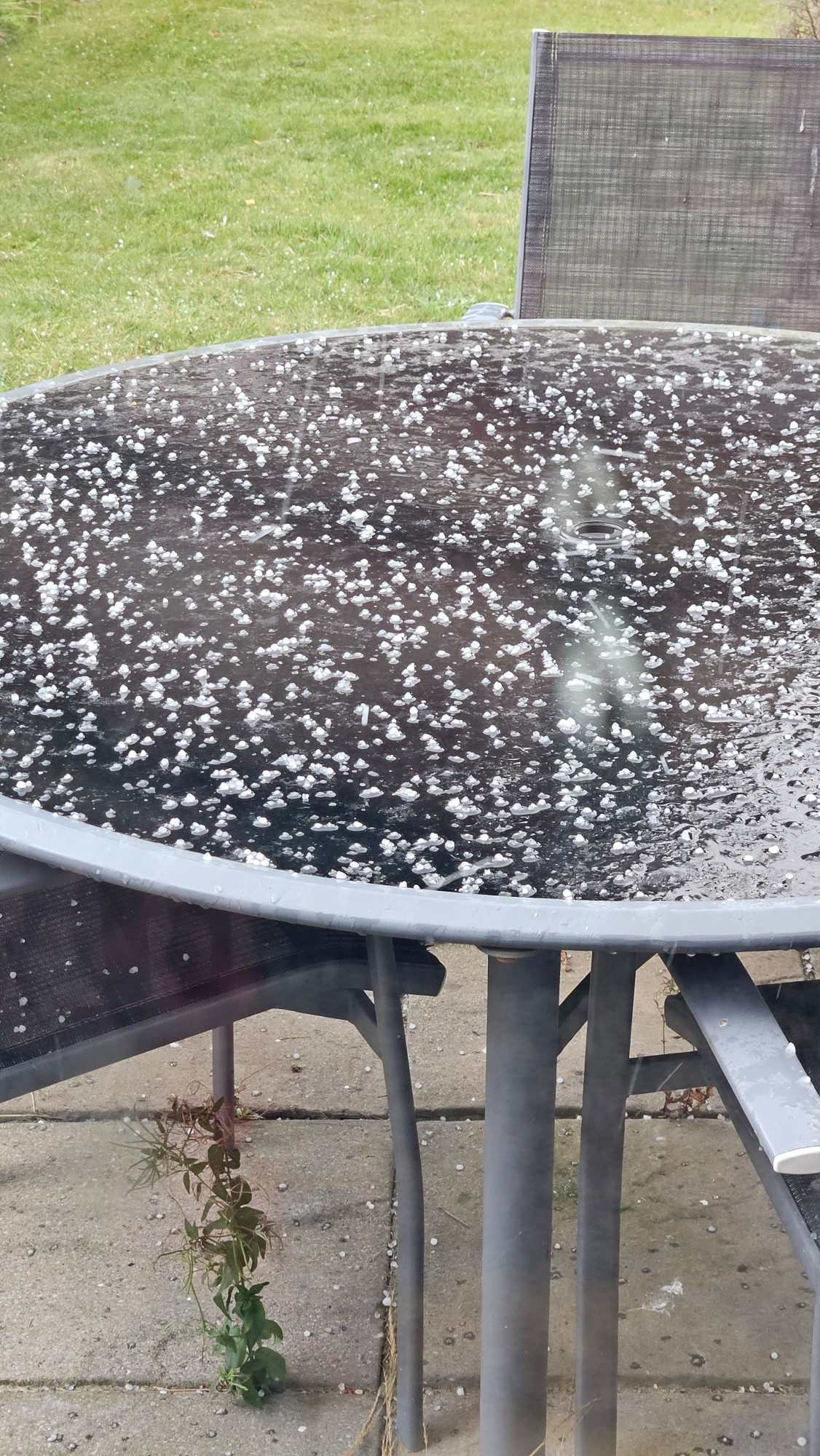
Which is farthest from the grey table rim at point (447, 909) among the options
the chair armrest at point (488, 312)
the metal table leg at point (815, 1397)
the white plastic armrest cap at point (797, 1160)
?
the chair armrest at point (488, 312)

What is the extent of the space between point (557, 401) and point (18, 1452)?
1.48 metres

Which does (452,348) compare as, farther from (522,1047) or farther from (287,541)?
(522,1047)

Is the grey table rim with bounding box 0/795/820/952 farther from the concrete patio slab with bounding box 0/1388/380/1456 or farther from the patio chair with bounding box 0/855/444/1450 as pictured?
the concrete patio slab with bounding box 0/1388/380/1456

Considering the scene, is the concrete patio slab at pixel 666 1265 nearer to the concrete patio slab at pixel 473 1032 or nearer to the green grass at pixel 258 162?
the concrete patio slab at pixel 473 1032

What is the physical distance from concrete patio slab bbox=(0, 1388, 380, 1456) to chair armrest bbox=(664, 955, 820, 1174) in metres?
0.90

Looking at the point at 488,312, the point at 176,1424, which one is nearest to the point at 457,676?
the point at 176,1424

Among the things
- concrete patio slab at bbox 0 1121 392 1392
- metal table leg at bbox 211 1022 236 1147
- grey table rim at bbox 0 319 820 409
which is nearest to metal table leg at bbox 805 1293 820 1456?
concrete patio slab at bbox 0 1121 392 1392

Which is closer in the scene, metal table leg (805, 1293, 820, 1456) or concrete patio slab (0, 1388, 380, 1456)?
metal table leg (805, 1293, 820, 1456)

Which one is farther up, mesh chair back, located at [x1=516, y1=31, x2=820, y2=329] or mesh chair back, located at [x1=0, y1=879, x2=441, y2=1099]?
mesh chair back, located at [x1=516, y1=31, x2=820, y2=329]

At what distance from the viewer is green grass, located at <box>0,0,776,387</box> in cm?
556

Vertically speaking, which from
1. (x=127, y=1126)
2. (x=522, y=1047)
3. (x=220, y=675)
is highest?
(x=220, y=675)

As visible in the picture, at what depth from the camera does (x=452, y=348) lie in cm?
219

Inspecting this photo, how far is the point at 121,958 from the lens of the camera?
1301 mm

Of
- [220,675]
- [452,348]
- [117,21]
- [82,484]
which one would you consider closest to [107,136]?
[117,21]
